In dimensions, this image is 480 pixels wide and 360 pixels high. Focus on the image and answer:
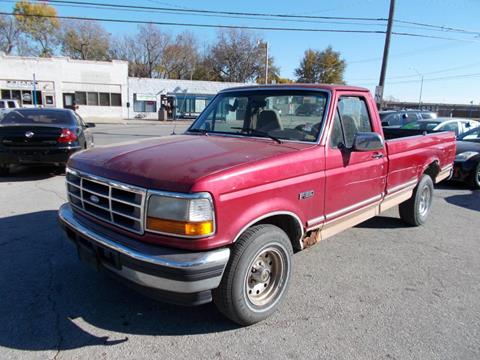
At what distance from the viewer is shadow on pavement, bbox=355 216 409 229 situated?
18.5 ft

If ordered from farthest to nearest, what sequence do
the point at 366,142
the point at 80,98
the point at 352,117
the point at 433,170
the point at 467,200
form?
the point at 80,98 < the point at 467,200 < the point at 433,170 < the point at 352,117 < the point at 366,142

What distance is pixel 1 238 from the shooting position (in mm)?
4578

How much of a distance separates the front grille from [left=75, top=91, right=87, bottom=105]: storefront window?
3699cm

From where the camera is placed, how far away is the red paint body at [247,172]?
2521 millimetres

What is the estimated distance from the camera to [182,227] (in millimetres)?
2453

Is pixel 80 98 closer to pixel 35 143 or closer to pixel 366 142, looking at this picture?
pixel 35 143

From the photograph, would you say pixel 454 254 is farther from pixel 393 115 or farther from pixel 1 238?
pixel 393 115

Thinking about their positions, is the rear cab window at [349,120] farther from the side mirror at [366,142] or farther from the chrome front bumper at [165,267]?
the chrome front bumper at [165,267]

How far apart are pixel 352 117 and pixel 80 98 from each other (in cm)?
3747

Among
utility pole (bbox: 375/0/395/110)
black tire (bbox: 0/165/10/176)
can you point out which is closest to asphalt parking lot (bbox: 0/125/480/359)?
black tire (bbox: 0/165/10/176)

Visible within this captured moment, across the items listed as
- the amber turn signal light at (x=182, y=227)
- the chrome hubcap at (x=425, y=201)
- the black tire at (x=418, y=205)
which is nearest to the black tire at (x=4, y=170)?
the amber turn signal light at (x=182, y=227)

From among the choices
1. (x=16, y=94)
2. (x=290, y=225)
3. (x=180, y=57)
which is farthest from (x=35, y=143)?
(x=180, y=57)

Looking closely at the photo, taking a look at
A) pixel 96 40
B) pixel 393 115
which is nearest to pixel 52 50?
pixel 96 40

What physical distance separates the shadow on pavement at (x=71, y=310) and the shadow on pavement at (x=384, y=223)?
333 cm
